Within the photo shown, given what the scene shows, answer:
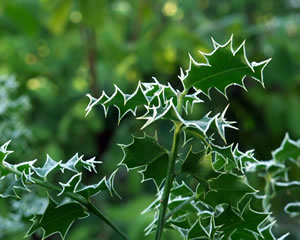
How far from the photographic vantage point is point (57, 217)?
24.0 inches

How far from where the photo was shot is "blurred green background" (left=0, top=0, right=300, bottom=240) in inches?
90.0

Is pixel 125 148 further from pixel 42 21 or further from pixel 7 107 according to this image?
pixel 42 21

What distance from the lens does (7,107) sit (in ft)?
4.89

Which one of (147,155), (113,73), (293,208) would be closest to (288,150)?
(293,208)

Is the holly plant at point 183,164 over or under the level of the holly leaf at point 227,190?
over

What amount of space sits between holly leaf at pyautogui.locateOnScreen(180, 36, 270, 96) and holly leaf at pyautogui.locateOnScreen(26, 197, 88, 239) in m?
0.17

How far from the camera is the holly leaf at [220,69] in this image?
1.79ft

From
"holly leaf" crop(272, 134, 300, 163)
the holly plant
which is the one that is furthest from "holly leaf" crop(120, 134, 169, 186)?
"holly leaf" crop(272, 134, 300, 163)

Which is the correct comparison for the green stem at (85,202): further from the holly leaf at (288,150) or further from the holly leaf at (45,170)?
the holly leaf at (288,150)

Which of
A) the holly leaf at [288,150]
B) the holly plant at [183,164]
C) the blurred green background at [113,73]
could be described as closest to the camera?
the holly plant at [183,164]

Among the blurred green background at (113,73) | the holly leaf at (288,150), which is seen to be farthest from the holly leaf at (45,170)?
the blurred green background at (113,73)

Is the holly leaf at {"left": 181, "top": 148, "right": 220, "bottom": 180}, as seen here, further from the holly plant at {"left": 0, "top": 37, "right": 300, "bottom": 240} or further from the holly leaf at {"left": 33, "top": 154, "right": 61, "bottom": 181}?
the holly leaf at {"left": 33, "top": 154, "right": 61, "bottom": 181}

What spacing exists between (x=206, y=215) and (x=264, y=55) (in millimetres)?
1975

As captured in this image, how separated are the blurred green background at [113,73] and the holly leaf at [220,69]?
1506mm
